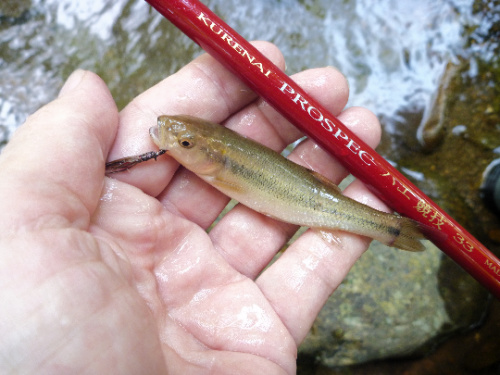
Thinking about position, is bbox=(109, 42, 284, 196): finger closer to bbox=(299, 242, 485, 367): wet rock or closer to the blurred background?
the blurred background

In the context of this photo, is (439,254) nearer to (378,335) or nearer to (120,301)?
(378,335)

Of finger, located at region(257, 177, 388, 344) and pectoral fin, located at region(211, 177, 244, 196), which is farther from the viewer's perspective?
A: pectoral fin, located at region(211, 177, 244, 196)

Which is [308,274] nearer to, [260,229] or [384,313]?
[260,229]

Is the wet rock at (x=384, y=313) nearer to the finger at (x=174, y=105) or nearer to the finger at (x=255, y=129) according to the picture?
the finger at (x=255, y=129)

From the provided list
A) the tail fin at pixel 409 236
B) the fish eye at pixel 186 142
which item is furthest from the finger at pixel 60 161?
the tail fin at pixel 409 236

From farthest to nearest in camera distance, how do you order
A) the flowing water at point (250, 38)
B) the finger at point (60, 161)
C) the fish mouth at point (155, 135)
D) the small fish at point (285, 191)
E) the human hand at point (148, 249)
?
the flowing water at point (250, 38) < the small fish at point (285, 191) < the fish mouth at point (155, 135) < the finger at point (60, 161) < the human hand at point (148, 249)

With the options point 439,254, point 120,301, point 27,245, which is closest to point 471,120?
point 439,254

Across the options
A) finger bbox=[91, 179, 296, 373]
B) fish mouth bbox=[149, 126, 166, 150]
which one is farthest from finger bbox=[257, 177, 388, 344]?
fish mouth bbox=[149, 126, 166, 150]
